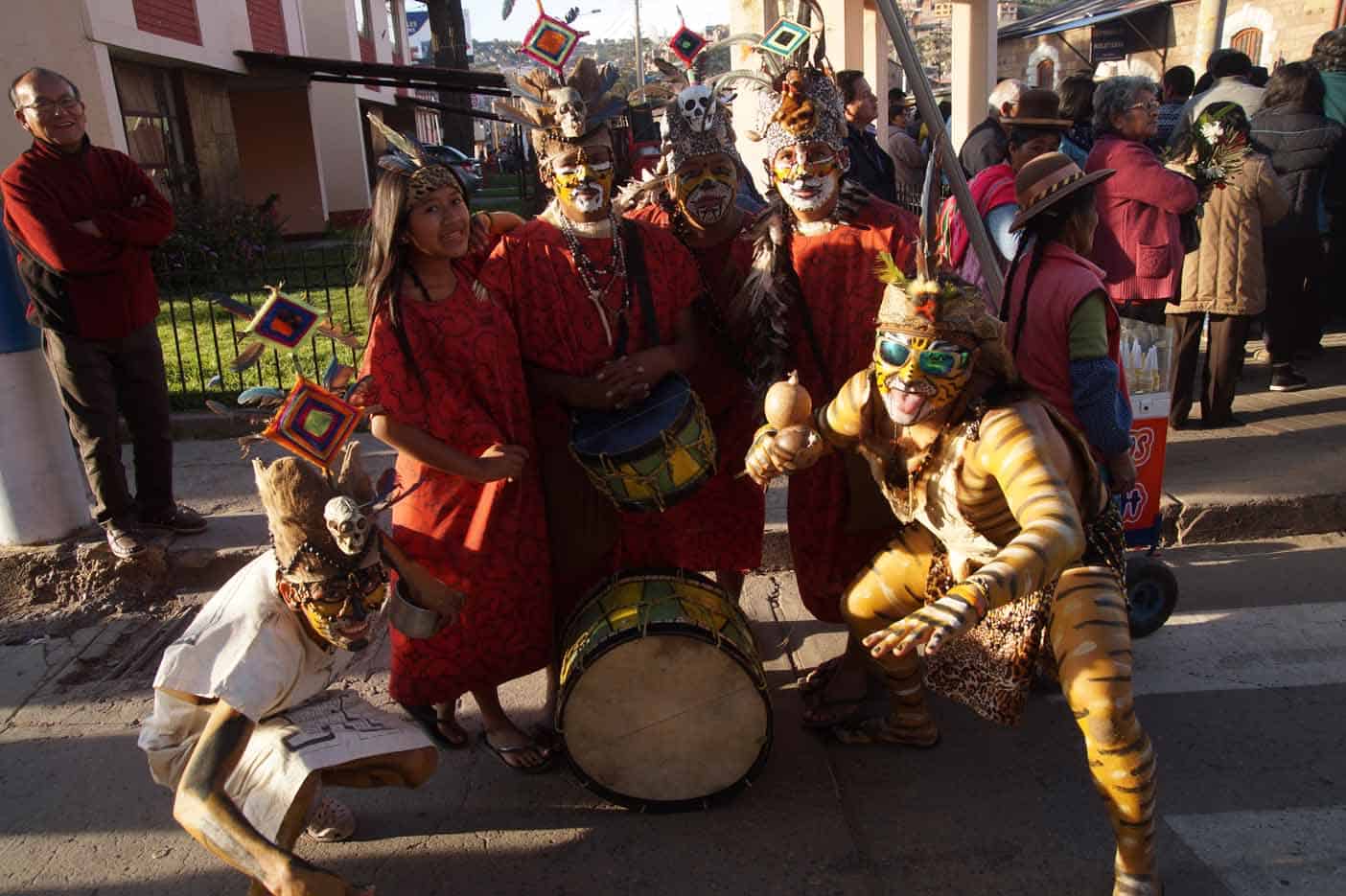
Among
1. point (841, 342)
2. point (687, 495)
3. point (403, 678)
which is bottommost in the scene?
point (403, 678)

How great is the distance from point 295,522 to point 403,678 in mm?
980

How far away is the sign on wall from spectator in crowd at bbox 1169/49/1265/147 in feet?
61.8

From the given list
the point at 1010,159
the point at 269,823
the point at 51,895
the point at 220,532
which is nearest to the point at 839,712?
the point at 269,823

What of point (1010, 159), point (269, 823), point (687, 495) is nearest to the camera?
point (269, 823)

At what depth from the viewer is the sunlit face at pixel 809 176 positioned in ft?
10.9

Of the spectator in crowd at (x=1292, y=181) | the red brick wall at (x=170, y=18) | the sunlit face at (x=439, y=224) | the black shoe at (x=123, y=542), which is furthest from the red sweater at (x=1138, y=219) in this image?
the red brick wall at (x=170, y=18)

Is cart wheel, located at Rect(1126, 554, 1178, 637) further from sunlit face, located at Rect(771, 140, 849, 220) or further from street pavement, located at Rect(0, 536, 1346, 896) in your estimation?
sunlit face, located at Rect(771, 140, 849, 220)

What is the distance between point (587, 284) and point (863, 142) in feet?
12.1

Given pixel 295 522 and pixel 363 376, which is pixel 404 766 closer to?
pixel 295 522

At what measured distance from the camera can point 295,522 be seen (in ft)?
8.33

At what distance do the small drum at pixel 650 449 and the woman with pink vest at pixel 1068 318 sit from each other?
1.03 metres

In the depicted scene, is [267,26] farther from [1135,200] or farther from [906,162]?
[1135,200]

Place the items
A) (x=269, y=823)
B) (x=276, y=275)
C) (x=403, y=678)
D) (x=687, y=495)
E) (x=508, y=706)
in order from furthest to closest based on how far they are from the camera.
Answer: (x=276, y=275), (x=508, y=706), (x=403, y=678), (x=687, y=495), (x=269, y=823)

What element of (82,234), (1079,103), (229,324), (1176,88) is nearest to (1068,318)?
(1079,103)
